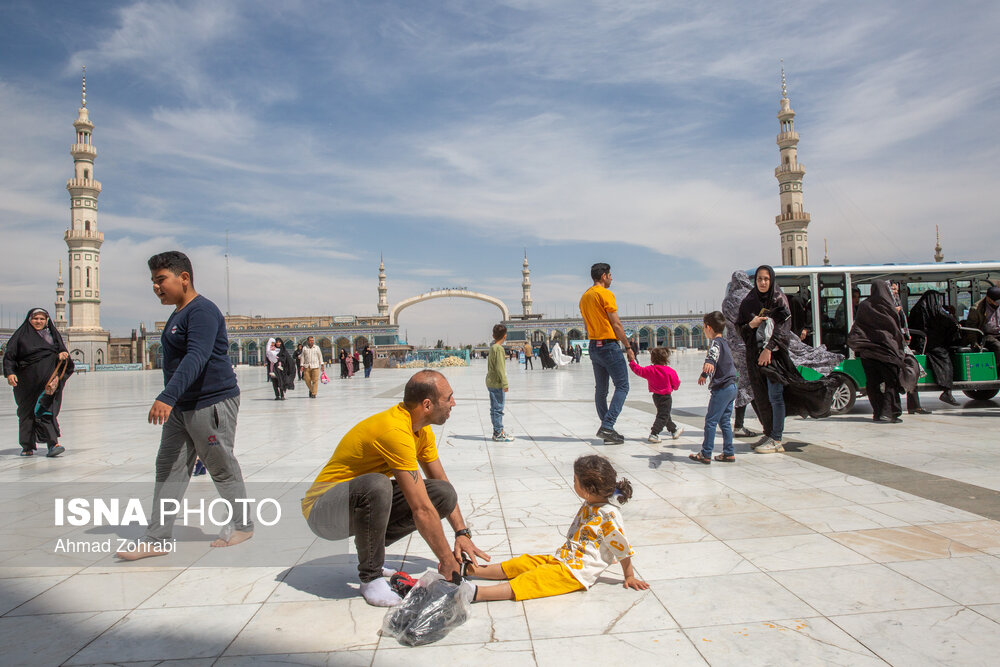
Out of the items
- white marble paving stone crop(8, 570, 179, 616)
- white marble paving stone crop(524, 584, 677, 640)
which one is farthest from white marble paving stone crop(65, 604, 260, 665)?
white marble paving stone crop(524, 584, 677, 640)

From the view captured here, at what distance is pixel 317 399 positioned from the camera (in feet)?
41.8

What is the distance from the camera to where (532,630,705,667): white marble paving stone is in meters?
1.98

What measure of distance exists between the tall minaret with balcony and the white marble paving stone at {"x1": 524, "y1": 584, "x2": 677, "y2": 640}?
66.8 m

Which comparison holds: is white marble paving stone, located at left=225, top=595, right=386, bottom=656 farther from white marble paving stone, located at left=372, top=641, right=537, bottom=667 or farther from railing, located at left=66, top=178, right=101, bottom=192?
railing, located at left=66, top=178, right=101, bottom=192

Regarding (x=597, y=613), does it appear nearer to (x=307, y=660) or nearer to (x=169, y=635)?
(x=307, y=660)

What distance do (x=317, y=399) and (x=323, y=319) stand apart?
231ft

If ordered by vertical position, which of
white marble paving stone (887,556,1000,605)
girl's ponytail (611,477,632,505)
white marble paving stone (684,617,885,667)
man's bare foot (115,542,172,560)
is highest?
girl's ponytail (611,477,632,505)

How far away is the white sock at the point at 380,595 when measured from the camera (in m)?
2.45

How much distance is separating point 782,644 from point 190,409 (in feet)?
8.99

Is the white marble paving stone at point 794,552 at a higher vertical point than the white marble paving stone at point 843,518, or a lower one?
lower

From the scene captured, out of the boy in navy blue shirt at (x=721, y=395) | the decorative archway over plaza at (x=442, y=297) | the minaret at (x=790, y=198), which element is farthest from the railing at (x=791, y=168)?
the boy in navy blue shirt at (x=721, y=395)

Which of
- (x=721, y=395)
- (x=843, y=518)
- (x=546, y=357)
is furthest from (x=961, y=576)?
(x=546, y=357)

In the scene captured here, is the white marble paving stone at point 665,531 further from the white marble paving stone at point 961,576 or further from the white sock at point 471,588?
the white sock at point 471,588

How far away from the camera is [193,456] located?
3268mm
